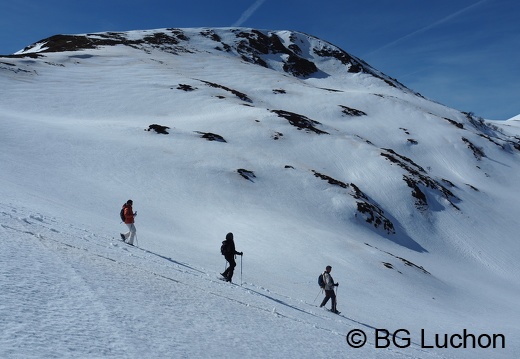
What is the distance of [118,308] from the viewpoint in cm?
838

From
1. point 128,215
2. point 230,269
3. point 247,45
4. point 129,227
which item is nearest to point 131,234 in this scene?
point 129,227

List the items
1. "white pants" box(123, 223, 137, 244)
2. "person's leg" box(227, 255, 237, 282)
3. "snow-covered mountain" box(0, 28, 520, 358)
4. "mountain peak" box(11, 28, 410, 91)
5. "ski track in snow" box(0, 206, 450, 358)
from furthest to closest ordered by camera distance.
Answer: "mountain peak" box(11, 28, 410, 91)
"white pants" box(123, 223, 137, 244)
"person's leg" box(227, 255, 237, 282)
"snow-covered mountain" box(0, 28, 520, 358)
"ski track in snow" box(0, 206, 450, 358)

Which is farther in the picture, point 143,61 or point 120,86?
point 143,61

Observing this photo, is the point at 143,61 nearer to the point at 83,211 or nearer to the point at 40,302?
the point at 83,211

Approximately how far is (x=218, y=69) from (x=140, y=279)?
9341cm

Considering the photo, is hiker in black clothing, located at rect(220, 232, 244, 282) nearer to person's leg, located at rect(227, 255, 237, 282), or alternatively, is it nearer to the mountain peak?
person's leg, located at rect(227, 255, 237, 282)

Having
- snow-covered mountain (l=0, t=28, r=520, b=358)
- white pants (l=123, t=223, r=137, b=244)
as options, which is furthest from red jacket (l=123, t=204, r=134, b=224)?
snow-covered mountain (l=0, t=28, r=520, b=358)

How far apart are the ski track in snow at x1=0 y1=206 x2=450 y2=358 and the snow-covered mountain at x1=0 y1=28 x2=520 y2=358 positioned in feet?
0.19

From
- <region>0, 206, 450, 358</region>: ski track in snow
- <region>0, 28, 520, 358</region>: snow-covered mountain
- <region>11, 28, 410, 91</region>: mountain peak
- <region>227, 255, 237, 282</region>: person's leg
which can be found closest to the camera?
<region>0, 206, 450, 358</region>: ski track in snow

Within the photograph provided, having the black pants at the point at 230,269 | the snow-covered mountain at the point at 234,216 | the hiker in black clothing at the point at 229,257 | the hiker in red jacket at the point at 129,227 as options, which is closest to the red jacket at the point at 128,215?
the hiker in red jacket at the point at 129,227

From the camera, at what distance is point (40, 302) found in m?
7.46

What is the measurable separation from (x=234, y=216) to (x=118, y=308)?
996 inches

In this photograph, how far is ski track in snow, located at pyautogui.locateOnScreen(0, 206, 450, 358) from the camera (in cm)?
661

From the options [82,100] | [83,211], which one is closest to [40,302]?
[83,211]
